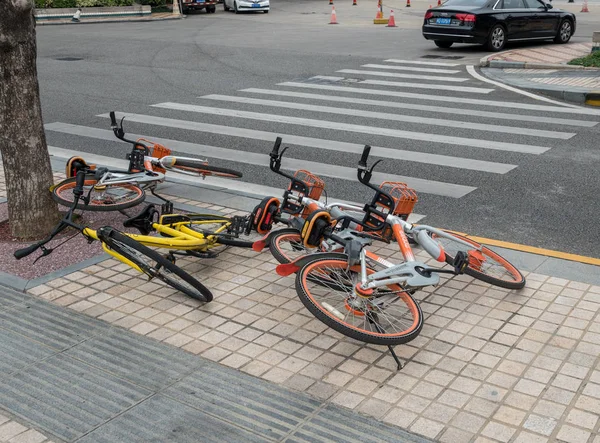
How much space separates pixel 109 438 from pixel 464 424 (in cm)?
192

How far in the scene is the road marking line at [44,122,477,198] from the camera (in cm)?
878

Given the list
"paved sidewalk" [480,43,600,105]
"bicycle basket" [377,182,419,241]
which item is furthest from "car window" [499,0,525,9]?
"bicycle basket" [377,182,419,241]

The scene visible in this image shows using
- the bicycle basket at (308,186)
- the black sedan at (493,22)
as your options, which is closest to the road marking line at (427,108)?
the black sedan at (493,22)

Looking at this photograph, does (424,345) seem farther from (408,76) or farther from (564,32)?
(564,32)

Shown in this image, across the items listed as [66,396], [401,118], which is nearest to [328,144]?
[401,118]

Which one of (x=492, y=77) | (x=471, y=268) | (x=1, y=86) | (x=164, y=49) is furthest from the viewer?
(x=164, y=49)

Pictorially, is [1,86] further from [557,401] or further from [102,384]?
[557,401]

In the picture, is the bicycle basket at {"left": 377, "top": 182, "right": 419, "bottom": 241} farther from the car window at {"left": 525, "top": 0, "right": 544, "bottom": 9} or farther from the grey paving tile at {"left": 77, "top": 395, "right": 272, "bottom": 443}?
the car window at {"left": 525, "top": 0, "right": 544, "bottom": 9}

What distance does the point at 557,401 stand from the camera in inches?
174

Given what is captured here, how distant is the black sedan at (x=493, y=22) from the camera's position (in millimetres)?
19141

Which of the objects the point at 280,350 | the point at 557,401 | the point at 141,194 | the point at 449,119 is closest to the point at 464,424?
the point at 557,401

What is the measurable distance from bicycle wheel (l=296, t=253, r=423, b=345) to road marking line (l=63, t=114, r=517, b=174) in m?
4.68

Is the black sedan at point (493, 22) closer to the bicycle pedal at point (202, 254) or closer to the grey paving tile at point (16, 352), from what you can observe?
the bicycle pedal at point (202, 254)

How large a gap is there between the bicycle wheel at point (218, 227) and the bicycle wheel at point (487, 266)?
1.58 m
